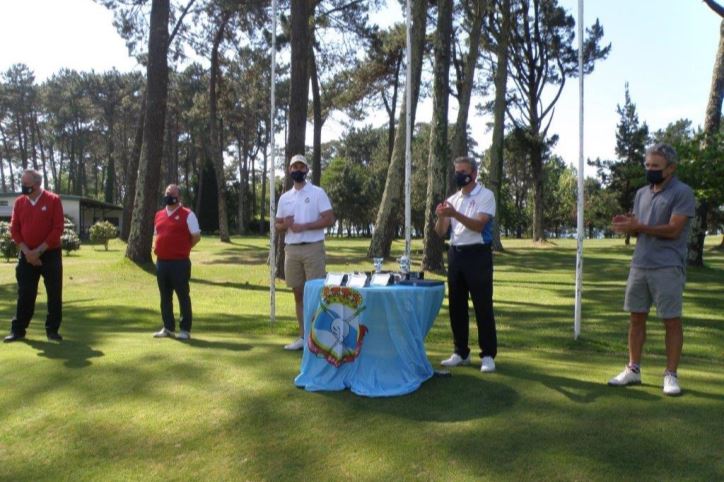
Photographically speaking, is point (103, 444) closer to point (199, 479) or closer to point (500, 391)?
point (199, 479)

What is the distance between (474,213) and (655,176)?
4.97 ft

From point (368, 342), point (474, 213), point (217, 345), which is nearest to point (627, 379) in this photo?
point (474, 213)

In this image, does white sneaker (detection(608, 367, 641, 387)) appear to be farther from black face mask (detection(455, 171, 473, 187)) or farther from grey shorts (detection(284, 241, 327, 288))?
grey shorts (detection(284, 241, 327, 288))

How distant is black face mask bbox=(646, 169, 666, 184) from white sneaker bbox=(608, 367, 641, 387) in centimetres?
156

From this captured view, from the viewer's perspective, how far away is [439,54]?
17922 mm

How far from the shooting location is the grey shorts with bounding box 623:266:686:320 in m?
5.08

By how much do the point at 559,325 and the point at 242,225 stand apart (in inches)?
2111

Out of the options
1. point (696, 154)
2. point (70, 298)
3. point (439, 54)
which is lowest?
point (70, 298)

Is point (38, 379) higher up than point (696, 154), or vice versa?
point (696, 154)

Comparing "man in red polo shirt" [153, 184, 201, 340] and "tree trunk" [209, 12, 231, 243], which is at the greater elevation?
"tree trunk" [209, 12, 231, 243]

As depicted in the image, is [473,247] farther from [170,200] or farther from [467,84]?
[467,84]

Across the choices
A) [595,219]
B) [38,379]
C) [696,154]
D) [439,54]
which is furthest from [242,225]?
[38,379]

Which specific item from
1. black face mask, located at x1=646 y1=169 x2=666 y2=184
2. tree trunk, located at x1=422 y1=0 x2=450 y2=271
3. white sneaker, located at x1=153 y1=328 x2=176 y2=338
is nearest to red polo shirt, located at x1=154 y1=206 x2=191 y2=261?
white sneaker, located at x1=153 y1=328 x2=176 y2=338

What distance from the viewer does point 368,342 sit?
5.25 metres
